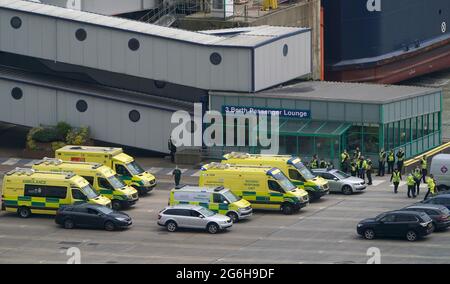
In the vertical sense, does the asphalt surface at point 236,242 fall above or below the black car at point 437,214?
below

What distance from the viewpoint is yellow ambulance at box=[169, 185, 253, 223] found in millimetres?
71625

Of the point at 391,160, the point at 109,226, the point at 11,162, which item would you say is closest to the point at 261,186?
the point at 109,226

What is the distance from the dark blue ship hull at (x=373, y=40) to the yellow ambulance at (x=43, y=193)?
38.8 metres

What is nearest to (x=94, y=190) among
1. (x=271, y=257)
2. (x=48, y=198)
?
(x=48, y=198)

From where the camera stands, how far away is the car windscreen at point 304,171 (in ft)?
251

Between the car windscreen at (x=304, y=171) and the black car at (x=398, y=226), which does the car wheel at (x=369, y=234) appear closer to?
the black car at (x=398, y=226)

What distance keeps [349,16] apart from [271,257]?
1827 inches

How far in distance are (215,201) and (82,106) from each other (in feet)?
63.2

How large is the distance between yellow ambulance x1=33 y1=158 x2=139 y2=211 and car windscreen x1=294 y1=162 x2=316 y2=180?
8.09 meters

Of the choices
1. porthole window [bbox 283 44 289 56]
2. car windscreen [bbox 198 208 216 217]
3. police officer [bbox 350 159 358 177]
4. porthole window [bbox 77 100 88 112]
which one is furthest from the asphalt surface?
porthole window [bbox 283 44 289 56]

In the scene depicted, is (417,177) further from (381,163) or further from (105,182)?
(105,182)

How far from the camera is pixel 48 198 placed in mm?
72750

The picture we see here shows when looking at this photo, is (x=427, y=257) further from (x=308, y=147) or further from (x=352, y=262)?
(x=308, y=147)

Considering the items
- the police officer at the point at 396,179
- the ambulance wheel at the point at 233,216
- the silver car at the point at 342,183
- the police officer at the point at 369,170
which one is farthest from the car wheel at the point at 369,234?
the police officer at the point at 369,170
